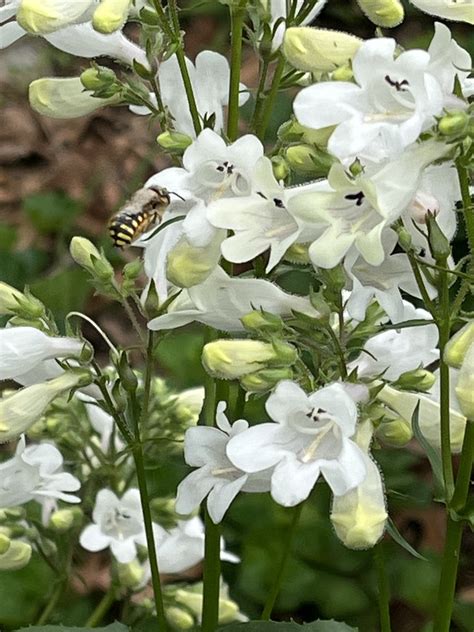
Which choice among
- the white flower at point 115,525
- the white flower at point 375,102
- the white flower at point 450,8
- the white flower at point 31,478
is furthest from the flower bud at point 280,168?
the white flower at point 115,525

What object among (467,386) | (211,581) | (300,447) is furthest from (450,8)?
(211,581)

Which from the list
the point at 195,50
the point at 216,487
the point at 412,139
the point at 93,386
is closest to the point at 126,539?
the point at 93,386

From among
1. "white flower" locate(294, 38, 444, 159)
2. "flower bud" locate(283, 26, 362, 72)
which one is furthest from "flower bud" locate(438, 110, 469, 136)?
"flower bud" locate(283, 26, 362, 72)

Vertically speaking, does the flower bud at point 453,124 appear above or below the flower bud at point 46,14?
below

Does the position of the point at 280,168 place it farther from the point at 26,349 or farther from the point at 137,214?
the point at 26,349

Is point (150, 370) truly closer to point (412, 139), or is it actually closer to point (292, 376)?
point (292, 376)

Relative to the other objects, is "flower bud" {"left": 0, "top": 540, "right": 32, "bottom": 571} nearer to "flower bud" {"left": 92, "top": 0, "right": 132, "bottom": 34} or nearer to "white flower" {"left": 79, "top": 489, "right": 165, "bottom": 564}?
"white flower" {"left": 79, "top": 489, "right": 165, "bottom": 564}

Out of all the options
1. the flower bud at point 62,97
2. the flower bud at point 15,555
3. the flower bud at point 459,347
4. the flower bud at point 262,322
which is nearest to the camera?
the flower bud at point 459,347

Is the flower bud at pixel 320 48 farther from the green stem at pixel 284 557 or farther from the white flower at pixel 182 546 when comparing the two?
the white flower at pixel 182 546
